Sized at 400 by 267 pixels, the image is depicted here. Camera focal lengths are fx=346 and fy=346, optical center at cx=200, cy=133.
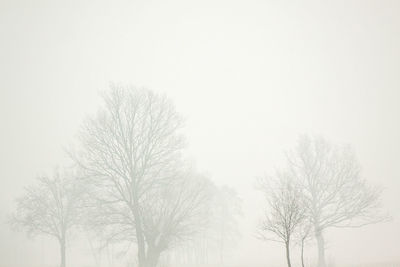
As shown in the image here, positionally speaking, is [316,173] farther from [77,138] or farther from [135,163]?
[77,138]

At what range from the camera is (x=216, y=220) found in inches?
1697

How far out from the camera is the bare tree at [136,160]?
1816cm

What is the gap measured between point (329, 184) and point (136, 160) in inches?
495

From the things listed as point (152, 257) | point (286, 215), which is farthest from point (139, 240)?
point (286, 215)

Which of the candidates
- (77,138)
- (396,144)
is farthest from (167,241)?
(396,144)

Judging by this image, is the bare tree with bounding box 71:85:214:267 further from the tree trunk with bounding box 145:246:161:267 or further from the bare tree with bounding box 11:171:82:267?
→ the bare tree with bounding box 11:171:82:267

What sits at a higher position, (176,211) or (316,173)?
(316,173)

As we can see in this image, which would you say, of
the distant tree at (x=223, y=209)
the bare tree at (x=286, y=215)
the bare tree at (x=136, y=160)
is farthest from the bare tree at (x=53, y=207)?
the distant tree at (x=223, y=209)

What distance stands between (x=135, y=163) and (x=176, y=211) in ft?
12.0

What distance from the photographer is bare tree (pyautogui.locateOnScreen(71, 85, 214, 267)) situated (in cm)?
1816

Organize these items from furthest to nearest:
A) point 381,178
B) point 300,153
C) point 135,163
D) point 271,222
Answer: point 381,178, point 300,153, point 135,163, point 271,222

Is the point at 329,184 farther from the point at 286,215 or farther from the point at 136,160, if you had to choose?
the point at 136,160

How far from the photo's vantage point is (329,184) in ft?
73.5

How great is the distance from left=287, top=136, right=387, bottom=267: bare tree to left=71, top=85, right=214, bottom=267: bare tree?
849cm
